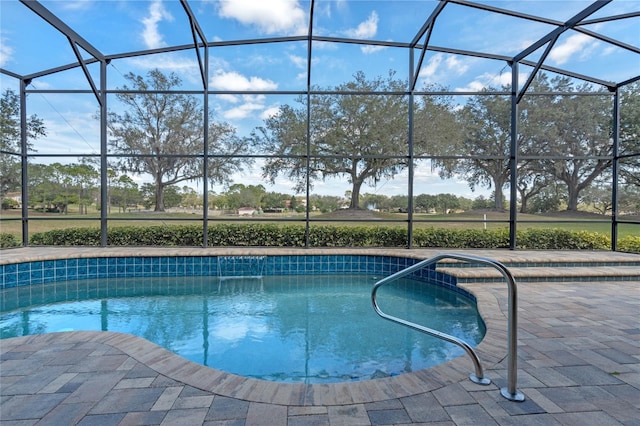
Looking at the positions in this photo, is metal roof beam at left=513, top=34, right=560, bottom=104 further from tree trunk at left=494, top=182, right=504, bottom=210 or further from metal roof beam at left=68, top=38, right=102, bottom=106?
metal roof beam at left=68, top=38, right=102, bottom=106

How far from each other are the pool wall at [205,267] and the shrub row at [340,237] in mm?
814

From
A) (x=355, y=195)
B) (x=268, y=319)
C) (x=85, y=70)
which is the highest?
(x=85, y=70)

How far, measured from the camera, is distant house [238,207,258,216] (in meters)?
7.89

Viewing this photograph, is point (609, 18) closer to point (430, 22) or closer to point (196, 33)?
point (430, 22)

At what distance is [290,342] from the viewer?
3.21 metres

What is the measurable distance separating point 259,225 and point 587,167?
9.65 m

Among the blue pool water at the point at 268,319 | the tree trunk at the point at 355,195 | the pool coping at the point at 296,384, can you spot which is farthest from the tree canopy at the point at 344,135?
the pool coping at the point at 296,384

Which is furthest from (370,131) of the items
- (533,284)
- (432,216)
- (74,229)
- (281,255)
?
(74,229)

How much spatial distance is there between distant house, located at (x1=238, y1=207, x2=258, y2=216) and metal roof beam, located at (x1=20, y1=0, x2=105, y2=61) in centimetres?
418

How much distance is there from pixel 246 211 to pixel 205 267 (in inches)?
91.4

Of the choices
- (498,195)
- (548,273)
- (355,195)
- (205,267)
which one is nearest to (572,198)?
(498,195)

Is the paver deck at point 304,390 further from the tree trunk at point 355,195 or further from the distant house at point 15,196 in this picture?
the distant house at point 15,196

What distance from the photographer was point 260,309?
4.18m

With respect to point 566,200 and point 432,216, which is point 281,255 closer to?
point 432,216
